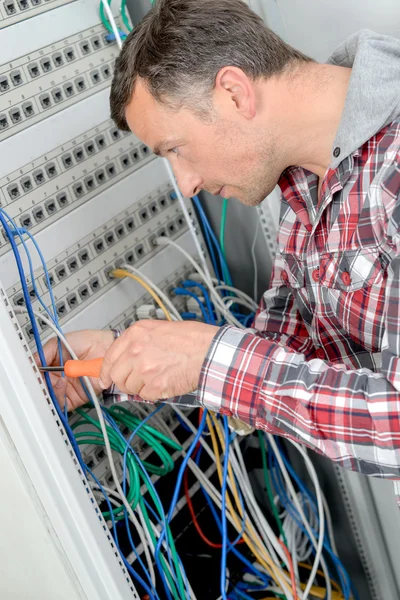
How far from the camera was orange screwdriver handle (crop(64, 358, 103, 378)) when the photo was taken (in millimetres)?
1180

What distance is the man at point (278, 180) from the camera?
106 centimetres

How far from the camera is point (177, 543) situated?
1.76 metres

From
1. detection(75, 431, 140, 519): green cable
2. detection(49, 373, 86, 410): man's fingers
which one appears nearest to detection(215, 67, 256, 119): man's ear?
detection(49, 373, 86, 410): man's fingers

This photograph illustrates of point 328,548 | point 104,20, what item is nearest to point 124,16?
point 104,20

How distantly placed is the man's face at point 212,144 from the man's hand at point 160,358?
1.07ft

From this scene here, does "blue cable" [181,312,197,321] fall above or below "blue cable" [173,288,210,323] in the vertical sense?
below

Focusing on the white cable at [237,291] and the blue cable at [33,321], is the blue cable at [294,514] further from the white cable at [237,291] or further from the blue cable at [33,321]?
the blue cable at [33,321]

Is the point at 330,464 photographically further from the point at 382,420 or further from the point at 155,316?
the point at 382,420

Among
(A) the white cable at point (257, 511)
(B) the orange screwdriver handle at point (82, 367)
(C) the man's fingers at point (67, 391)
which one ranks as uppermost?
(B) the orange screwdriver handle at point (82, 367)

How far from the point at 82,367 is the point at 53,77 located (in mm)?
676

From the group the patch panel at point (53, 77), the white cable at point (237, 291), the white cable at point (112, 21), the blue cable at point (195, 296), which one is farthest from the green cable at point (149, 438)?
the white cable at point (112, 21)

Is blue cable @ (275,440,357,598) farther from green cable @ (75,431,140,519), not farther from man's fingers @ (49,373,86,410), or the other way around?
man's fingers @ (49,373,86,410)

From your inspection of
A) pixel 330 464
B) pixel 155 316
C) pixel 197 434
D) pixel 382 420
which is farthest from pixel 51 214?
pixel 330 464

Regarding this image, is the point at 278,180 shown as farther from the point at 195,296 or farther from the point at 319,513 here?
the point at 319,513
